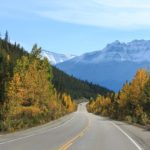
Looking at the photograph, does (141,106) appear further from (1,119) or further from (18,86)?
(1,119)

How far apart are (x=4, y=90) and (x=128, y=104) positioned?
27169mm

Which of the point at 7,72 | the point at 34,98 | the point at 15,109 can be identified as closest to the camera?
the point at 15,109

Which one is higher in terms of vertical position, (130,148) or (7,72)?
(7,72)

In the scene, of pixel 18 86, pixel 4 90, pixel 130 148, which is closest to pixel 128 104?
pixel 18 86

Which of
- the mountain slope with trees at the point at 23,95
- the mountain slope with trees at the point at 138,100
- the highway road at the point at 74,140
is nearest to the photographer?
the highway road at the point at 74,140

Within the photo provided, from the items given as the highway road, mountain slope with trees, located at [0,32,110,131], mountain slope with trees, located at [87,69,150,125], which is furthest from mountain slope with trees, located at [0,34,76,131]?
mountain slope with trees, located at [87,69,150,125]

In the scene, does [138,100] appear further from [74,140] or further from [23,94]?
[74,140]

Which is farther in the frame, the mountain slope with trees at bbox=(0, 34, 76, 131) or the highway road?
A: the mountain slope with trees at bbox=(0, 34, 76, 131)

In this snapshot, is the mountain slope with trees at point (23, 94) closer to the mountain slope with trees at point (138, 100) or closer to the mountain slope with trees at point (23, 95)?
the mountain slope with trees at point (23, 95)

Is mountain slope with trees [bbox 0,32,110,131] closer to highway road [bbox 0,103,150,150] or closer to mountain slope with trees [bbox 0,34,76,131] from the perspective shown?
mountain slope with trees [bbox 0,34,76,131]

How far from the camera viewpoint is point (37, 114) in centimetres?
5859

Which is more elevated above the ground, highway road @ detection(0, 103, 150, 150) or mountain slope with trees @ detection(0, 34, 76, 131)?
mountain slope with trees @ detection(0, 34, 76, 131)

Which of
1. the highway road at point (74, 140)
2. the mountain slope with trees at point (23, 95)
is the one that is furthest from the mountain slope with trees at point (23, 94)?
the highway road at point (74, 140)

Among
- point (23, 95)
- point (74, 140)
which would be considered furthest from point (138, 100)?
point (74, 140)
